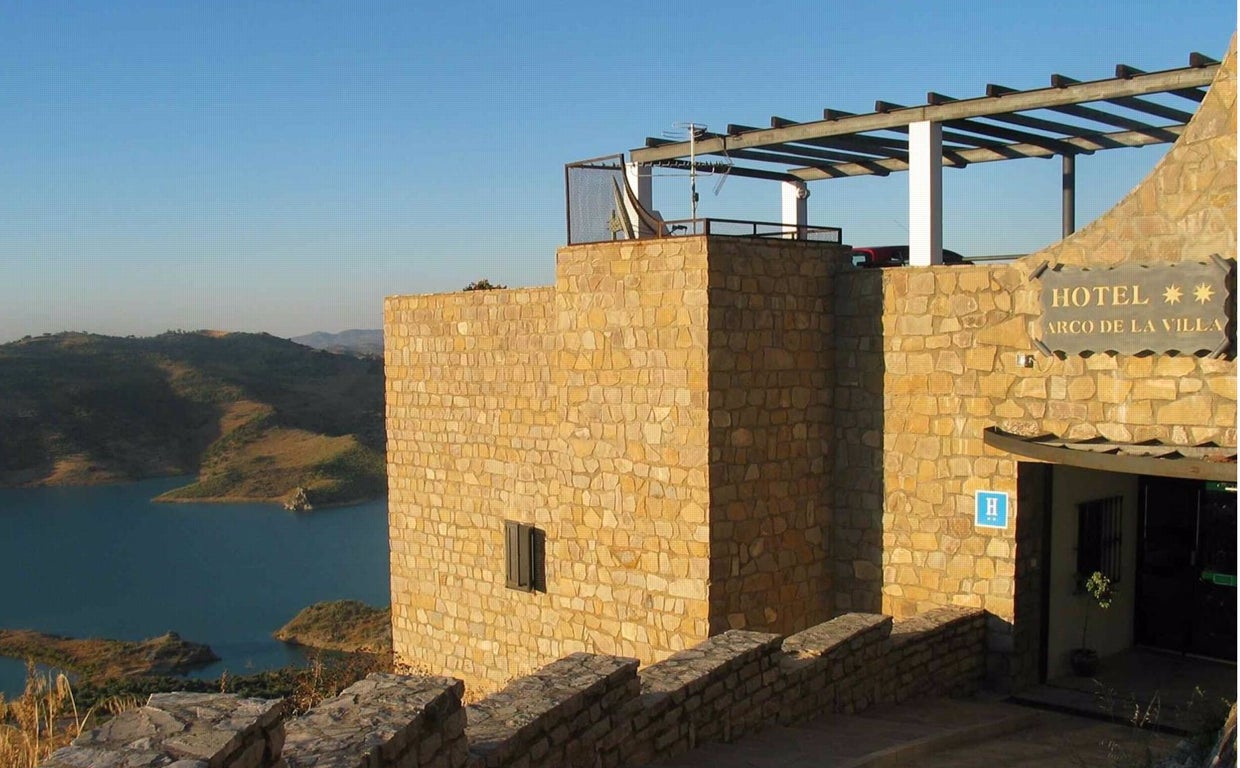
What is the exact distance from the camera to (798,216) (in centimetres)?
1645

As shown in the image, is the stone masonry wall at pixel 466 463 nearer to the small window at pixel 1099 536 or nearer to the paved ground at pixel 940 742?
the paved ground at pixel 940 742

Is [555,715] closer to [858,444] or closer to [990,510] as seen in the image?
[990,510]

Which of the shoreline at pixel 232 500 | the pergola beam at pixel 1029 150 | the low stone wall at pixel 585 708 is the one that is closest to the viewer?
the low stone wall at pixel 585 708

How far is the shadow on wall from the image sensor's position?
10031mm

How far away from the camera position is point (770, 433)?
9789 millimetres

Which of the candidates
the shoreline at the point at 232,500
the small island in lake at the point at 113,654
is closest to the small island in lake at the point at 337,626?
the small island in lake at the point at 113,654

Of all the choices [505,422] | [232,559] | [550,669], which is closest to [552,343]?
[505,422]

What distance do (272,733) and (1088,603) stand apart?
27.6ft

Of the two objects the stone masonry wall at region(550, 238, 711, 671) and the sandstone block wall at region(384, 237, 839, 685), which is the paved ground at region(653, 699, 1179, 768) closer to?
the sandstone block wall at region(384, 237, 839, 685)

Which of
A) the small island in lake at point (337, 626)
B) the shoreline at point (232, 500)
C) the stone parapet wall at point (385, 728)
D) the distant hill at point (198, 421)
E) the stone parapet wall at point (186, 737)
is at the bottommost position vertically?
the shoreline at point (232, 500)

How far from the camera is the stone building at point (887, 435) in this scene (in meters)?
8.27

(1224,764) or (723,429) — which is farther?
(723,429)

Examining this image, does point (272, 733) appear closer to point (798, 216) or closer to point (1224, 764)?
point (1224, 764)

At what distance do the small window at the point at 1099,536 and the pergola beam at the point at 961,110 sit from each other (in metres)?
4.40
